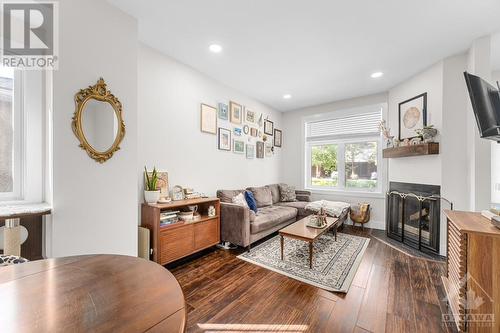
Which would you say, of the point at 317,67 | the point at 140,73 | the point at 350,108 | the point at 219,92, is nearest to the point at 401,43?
the point at 317,67

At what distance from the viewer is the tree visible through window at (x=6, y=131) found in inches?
66.7

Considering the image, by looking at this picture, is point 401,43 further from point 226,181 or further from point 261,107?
point 226,181

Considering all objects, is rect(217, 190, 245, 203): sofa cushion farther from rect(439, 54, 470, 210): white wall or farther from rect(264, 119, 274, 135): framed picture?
rect(439, 54, 470, 210): white wall

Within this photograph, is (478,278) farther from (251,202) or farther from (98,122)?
(98,122)

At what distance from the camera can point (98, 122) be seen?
196 centimetres

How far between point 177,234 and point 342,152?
388 centimetres

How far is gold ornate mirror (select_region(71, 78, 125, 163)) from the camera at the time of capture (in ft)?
5.97

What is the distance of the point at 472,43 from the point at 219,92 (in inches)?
136

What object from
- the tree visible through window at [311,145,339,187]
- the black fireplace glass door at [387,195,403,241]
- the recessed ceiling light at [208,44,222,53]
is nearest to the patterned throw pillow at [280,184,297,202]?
the tree visible through window at [311,145,339,187]

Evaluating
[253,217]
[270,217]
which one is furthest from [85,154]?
[270,217]

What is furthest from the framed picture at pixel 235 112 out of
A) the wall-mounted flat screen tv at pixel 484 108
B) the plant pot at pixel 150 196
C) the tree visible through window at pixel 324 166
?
the wall-mounted flat screen tv at pixel 484 108

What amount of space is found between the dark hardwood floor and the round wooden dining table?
1.05m

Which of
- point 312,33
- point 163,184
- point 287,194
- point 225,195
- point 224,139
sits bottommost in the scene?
point 287,194

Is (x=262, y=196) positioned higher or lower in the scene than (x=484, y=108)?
lower
